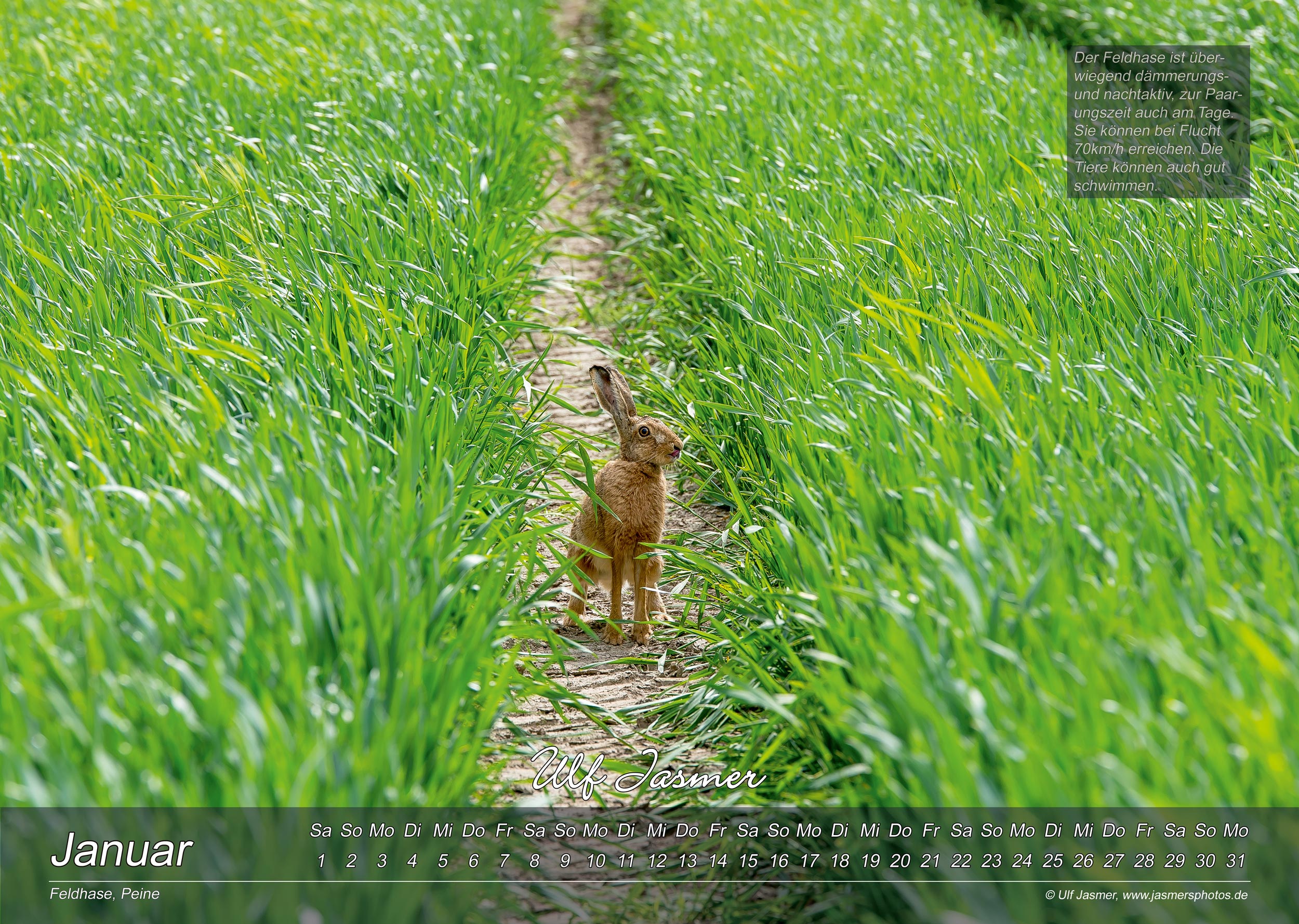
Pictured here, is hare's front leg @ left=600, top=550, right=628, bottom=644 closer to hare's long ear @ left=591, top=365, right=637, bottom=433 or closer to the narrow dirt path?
the narrow dirt path

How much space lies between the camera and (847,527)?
231 cm

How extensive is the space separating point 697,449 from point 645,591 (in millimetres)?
872

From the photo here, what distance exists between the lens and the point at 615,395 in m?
3.16

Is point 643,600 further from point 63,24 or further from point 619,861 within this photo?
point 63,24

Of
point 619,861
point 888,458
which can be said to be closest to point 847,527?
point 888,458

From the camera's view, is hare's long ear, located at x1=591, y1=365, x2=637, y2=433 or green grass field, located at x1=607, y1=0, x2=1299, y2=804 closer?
green grass field, located at x1=607, y1=0, x2=1299, y2=804

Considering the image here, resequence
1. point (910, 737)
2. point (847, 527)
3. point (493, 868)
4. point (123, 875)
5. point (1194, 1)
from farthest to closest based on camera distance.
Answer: point (1194, 1) < point (847, 527) < point (493, 868) < point (910, 737) < point (123, 875)

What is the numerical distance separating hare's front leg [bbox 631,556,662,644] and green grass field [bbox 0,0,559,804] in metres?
0.32

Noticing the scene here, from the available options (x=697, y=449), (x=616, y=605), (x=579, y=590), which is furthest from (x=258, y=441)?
(x=697, y=449)

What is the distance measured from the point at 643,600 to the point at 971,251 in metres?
1.61

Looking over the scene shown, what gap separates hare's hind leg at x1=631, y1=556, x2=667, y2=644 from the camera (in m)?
3.04
